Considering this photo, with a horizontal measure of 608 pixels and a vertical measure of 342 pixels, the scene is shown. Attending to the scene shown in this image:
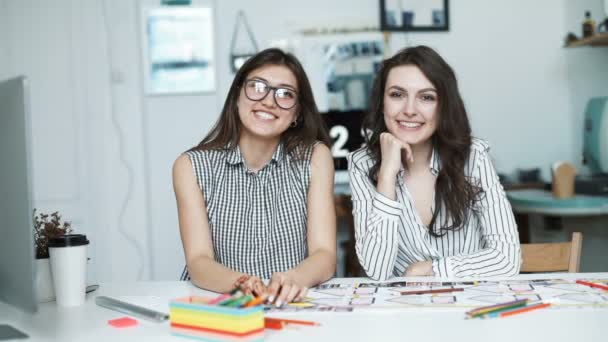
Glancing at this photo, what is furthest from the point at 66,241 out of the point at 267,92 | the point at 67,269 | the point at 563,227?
the point at 563,227

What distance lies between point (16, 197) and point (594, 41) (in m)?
3.19

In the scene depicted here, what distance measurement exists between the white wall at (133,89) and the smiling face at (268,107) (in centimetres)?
178

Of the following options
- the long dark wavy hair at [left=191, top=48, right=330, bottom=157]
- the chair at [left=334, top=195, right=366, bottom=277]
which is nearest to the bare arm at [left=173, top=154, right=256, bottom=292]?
the long dark wavy hair at [left=191, top=48, right=330, bottom=157]

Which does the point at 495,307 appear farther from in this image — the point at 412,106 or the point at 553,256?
the point at 412,106

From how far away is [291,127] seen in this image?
6.57 feet

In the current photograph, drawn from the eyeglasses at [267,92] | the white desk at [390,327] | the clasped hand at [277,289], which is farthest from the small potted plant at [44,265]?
the eyeglasses at [267,92]

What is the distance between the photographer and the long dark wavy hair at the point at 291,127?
6.24 feet

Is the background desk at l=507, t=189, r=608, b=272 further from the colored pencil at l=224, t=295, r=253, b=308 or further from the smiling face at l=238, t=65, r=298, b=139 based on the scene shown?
the colored pencil at l=224, t=295, r=253, b=308

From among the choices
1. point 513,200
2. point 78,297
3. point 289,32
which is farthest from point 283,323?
point 289,32

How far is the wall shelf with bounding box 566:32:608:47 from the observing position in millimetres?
3308

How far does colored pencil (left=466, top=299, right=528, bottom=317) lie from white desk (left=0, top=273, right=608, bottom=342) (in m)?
0.02

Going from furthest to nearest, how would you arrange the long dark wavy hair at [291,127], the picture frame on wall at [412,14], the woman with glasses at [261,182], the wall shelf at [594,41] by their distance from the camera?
the picture frame on wall at [412,14] → the wall shelf at [594,41] → the long dark wavy hair at [291,127] → the woman with glasses at [261,182]

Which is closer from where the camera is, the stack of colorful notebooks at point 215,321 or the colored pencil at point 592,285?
the stack of colorful notebooks at point 215,321

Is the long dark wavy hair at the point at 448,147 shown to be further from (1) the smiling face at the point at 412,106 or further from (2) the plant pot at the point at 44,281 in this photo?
(2) the plant pot at the point at 44,281
